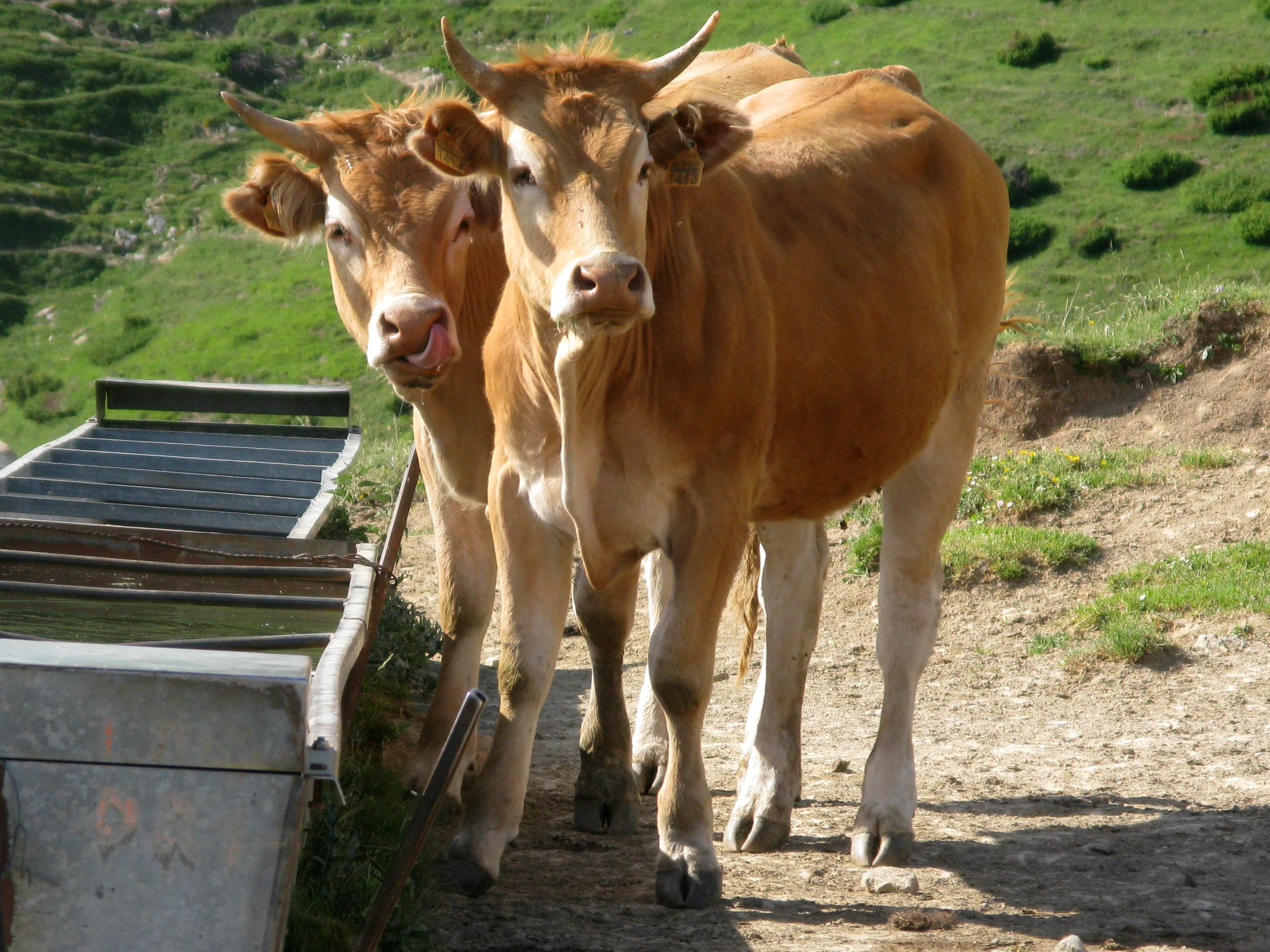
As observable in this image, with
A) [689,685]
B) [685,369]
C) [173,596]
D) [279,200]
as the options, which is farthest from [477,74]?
[689,685]

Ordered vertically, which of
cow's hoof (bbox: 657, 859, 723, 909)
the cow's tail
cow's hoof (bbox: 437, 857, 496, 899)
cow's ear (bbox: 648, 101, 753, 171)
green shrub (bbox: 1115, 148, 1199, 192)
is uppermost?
green shrub (bbox: 1115, 148, 1199, 192)

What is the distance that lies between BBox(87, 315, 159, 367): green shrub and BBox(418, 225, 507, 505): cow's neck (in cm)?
1942

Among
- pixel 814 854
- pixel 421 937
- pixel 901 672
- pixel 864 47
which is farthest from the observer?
pixel 864 47

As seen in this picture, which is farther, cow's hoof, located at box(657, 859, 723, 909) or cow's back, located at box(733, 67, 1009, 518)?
cow's back, located at box(733, 67, 1009, 518)

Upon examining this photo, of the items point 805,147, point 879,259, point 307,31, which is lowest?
point 879,259

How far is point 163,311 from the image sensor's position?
79.2 ft

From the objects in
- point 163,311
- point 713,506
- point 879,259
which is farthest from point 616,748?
point 163,311

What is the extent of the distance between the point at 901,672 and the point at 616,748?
115cm

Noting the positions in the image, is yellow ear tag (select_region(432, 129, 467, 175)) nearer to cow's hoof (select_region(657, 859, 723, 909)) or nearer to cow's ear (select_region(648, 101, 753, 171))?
cow's ear (select_region(648, 101, 753, 171))

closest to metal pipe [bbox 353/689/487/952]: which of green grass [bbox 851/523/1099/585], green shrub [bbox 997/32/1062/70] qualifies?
green grass [bbox 851/523/1099/585]

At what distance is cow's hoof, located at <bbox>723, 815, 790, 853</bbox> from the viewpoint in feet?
16.0

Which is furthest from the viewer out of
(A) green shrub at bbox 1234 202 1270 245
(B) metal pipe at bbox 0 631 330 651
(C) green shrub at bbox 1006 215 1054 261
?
(C) green shrub at bbox 1006 215 1054 261

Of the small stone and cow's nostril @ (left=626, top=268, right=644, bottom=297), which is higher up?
cow's nostril @ (left=626, top=268, right=644, bottom=297)

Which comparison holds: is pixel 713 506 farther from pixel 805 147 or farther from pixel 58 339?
pixel 58 339
